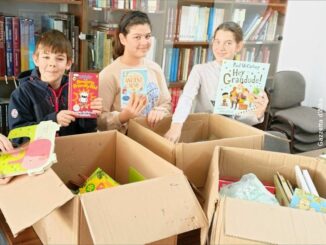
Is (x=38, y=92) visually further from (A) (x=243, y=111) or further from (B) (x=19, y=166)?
(A) (x=243, y=111)

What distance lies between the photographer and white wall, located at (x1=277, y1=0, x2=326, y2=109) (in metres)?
3.69

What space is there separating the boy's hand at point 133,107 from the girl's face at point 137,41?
0.35 meters

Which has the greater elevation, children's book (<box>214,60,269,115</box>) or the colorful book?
children's book (<box>214,60,269,115</box>)

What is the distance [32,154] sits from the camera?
100 cm

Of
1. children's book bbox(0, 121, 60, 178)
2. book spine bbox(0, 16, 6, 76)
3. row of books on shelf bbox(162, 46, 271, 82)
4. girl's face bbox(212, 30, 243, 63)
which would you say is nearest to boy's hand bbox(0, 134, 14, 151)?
children's book bbox(0, 121, 60, 178)

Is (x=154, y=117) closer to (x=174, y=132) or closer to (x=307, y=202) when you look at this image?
(x=174, y=132)

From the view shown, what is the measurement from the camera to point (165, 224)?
834 millimetres

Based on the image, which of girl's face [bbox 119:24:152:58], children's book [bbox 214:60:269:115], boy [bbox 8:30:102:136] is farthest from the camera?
girl's face [bbox 119:24:152:58]

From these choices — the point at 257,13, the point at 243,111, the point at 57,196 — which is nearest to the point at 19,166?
the point at 57,196

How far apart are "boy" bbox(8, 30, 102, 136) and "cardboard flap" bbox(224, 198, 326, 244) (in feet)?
2.65

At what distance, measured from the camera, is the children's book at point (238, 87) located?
155 cm

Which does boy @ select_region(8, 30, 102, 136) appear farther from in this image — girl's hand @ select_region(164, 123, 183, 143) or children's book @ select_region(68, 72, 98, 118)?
girl's hand @ select_region(164, 123, 183, 143)

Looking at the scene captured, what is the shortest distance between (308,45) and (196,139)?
270 centimetres

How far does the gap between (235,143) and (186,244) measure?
15.2 inches
